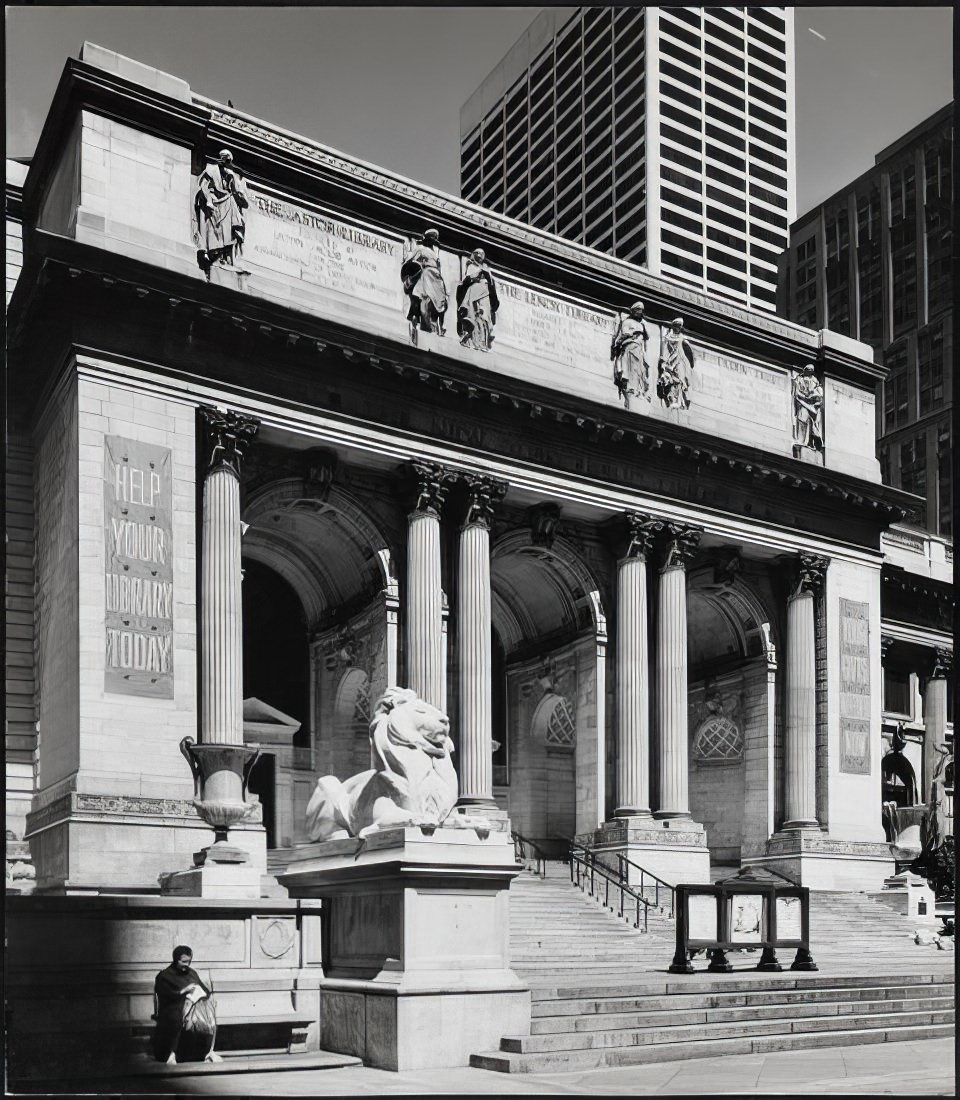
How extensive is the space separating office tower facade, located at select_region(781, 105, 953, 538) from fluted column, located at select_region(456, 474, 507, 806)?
53.6 m

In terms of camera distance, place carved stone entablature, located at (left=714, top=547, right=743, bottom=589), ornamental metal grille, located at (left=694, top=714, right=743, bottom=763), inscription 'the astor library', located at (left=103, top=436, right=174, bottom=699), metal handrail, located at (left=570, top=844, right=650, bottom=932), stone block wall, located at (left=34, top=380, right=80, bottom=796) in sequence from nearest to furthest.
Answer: stone block wall, located at (left=34, top=380, right=80, bottom=796) < inscription 'the astor library', located at (left=103, top=436, right=174, bottom=699) < metal handrail, located at (left=570, top=844, right=650, bottom=932) < carved stone entablature, located at (left=714, top=547, right=743, bottom=589) < ornamental metal grille, located at (left=694, top=714, right=743, bottom=763)

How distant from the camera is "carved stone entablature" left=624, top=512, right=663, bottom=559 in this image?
38.2 meters

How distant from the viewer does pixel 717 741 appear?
4369cm

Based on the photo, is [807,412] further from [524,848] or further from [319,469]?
[319,469]

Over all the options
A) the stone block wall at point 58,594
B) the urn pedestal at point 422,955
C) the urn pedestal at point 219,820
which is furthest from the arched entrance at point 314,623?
the urn pedestal at point 422,955

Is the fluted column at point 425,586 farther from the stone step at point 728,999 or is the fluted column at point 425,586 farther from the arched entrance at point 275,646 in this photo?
the stone step at point 728,999

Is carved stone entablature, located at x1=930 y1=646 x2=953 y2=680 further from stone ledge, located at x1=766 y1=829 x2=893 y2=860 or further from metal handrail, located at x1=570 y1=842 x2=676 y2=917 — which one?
metal handrail, located at x1=570 y1=842 x2=676 y2=917

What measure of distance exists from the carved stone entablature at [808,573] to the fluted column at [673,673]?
4.36 metres

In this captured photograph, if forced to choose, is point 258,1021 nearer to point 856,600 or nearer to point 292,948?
point 292,948

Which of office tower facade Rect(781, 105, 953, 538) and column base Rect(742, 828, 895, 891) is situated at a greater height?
office tower facade Rect(781, 105, 953, 538)

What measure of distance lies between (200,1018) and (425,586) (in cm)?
1793

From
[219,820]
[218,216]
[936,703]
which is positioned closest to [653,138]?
[936,703]

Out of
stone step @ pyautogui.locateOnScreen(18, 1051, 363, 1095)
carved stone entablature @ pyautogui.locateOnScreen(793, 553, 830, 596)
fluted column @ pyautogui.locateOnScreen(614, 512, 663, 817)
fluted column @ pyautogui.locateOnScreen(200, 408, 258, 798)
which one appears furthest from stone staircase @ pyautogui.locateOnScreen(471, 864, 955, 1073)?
carved stone entablature @ pyautogui.locateOnScreen(793, 553, 830, 596)

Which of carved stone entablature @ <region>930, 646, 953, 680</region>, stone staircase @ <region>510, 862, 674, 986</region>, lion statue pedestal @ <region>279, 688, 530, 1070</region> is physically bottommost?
stone staircase @ <region>510, 862, 674, 986</region>
